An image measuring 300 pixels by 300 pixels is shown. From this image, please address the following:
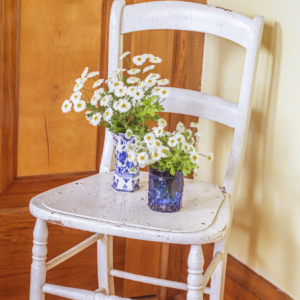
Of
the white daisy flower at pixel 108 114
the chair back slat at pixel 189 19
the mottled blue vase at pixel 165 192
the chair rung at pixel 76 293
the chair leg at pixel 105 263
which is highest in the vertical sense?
the chair back slat at pixel 189 19

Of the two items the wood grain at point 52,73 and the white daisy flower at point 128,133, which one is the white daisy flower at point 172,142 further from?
the wood grain at point 52,73

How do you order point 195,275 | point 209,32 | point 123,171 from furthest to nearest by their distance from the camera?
point 209,32 < point 123,171 < point 195,275

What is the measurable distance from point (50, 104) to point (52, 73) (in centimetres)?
9

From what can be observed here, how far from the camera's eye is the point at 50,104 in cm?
110

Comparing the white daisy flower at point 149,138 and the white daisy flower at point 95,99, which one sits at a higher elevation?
the white daisy flower at point 95,99

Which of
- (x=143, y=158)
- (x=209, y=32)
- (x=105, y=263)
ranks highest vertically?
(x=209, y=32)

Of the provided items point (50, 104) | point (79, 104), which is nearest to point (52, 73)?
point (50, 104)

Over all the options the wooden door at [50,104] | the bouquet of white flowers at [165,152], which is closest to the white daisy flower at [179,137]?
the bouquet of white flowers at [165,152]

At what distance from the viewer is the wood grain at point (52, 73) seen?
1.05 metres

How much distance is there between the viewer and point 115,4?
0.98 meters

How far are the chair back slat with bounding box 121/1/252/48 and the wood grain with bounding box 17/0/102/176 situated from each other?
177 mm

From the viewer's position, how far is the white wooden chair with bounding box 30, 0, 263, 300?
2.17 feet

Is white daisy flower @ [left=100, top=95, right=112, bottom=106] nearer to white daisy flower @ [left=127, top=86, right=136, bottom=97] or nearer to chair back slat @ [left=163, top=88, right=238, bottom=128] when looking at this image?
white daisy flower @ [left=127, top=86, right=136, bottom=97]

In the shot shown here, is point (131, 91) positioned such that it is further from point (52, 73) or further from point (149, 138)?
point (52, 73)
